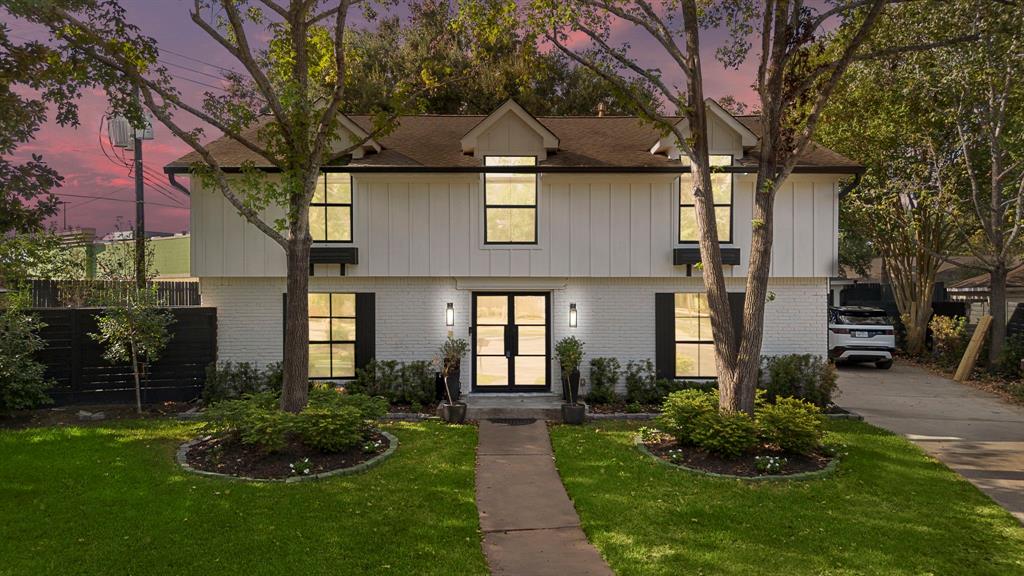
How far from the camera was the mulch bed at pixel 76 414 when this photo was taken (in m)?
10.4

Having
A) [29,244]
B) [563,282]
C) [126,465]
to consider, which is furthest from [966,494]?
[29,244]

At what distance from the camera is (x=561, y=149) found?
12.9 m

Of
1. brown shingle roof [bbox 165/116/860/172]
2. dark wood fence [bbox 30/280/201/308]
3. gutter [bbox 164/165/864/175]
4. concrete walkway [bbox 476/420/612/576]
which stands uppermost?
brown shingle roof [bbox 165/116/860/172]

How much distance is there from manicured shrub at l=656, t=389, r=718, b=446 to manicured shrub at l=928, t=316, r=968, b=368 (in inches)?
516

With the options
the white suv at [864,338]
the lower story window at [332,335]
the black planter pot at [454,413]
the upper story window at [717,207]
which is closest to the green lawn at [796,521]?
the black planter pot at [454,413]

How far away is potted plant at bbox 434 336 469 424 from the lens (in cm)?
1079

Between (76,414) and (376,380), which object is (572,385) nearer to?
(376,380)

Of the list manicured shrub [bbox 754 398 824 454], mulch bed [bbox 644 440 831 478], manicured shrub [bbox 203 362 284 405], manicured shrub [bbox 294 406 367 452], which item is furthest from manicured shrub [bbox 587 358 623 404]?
manicured shrub [bbox 203 362 284 405]

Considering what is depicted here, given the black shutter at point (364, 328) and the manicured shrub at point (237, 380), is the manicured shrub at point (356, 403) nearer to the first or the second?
the black shutter at point (364, 328)

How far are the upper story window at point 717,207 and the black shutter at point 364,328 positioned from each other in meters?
6.61

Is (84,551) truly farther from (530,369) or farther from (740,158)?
(740,158)

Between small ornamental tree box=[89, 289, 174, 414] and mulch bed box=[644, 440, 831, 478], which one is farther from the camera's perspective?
small ornamental tree box=[89, 289, 174, 414]

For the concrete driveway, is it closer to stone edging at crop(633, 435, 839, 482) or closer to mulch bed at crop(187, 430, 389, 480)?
stone edging at crop(633, 435, 839, 482)

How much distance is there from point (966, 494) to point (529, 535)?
18.0 ft
